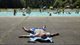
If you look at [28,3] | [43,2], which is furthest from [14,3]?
[43,2]

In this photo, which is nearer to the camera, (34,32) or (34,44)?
(34,44)

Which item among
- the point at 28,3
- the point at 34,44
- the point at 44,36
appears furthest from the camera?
the point at 28,3

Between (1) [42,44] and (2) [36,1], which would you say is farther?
(2) [36,1]

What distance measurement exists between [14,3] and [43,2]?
13285mm

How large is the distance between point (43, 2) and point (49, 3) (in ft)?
10.4

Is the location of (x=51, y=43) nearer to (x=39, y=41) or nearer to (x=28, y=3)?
(x=39, y=41)

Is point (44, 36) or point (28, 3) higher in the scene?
point (44, 36)

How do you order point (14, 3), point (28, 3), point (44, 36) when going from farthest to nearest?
point (28, 3)
point (14, 3)
point (44, 36)

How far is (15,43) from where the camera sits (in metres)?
10.0

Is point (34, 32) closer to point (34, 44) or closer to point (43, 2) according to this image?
point (34, 44)

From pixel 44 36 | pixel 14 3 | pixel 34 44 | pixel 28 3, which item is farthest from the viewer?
pixel 28 3

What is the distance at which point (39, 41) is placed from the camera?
10297mm

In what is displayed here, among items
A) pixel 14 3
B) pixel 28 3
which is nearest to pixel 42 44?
pixel 14 3

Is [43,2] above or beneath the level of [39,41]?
beneath
